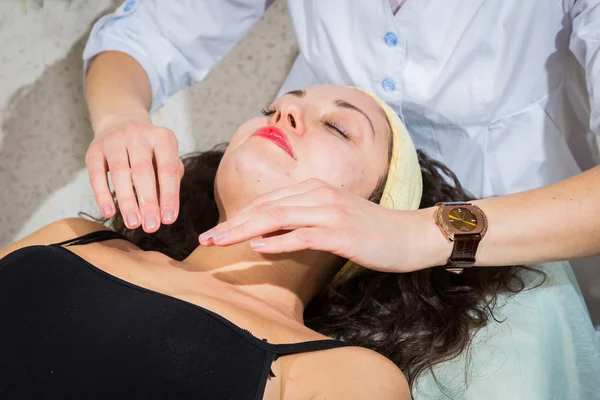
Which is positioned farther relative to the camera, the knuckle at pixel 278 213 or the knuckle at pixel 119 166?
the knuckle at pixel 119 166

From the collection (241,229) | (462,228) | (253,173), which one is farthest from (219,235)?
(462,228)

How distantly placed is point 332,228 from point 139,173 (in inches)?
14.1

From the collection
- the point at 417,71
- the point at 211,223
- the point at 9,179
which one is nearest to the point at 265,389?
the point at 211,223

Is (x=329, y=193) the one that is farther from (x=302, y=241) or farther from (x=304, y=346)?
(x=304, y=346)

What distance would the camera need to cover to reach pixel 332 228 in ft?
3.32

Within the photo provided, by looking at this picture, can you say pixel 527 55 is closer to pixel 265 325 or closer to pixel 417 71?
pixel 417 71

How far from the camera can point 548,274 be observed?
148 cm

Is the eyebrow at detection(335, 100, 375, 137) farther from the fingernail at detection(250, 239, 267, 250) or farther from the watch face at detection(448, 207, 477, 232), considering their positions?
the fingernail at detection(250, 239, 267, 250)

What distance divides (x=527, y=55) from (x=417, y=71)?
0.74 ft

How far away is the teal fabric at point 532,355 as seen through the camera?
1299 mm

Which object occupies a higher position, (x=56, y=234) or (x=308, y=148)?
(x=308, y=148)

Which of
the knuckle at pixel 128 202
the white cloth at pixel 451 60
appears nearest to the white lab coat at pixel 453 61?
the white cloth at pixel 451 60

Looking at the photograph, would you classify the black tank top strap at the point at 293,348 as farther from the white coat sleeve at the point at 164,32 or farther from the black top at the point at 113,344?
the white coat sleeve at the point at 164,32

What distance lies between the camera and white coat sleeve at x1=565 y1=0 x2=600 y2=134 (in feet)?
4.17
